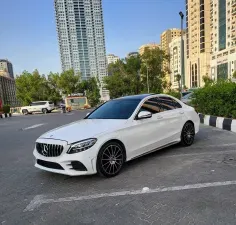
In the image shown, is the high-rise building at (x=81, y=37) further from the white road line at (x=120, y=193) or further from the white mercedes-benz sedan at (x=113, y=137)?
the white road line at (x=120, y=193)

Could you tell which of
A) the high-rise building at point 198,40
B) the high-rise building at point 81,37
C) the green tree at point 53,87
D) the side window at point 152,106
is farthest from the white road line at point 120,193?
the high-rise building at point 198,40

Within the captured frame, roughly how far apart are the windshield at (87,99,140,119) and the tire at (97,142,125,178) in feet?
2.48

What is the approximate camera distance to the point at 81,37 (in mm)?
68188

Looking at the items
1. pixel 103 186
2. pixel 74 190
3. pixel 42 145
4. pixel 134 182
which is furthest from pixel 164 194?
pixel 42 145

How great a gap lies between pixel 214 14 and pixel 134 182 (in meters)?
99.3

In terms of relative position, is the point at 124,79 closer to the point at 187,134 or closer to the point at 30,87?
the point at 30,87

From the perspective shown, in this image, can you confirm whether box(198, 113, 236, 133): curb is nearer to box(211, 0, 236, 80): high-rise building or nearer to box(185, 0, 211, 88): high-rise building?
box(211, 0, 236, 80): high-rise building

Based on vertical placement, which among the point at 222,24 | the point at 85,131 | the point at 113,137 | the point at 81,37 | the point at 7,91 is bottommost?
the point at 113,137

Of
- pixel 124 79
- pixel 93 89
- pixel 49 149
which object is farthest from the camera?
pixel 93 89

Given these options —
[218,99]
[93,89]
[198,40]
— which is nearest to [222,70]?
[198,40]

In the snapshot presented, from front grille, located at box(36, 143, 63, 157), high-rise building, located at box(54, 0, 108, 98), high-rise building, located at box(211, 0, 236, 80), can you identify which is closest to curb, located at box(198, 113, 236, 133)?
front grille, located at box(36, 143, 63, 157)

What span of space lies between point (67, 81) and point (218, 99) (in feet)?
150

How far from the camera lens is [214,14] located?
86.0 m

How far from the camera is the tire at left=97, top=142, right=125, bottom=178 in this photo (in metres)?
Result: 3.75
